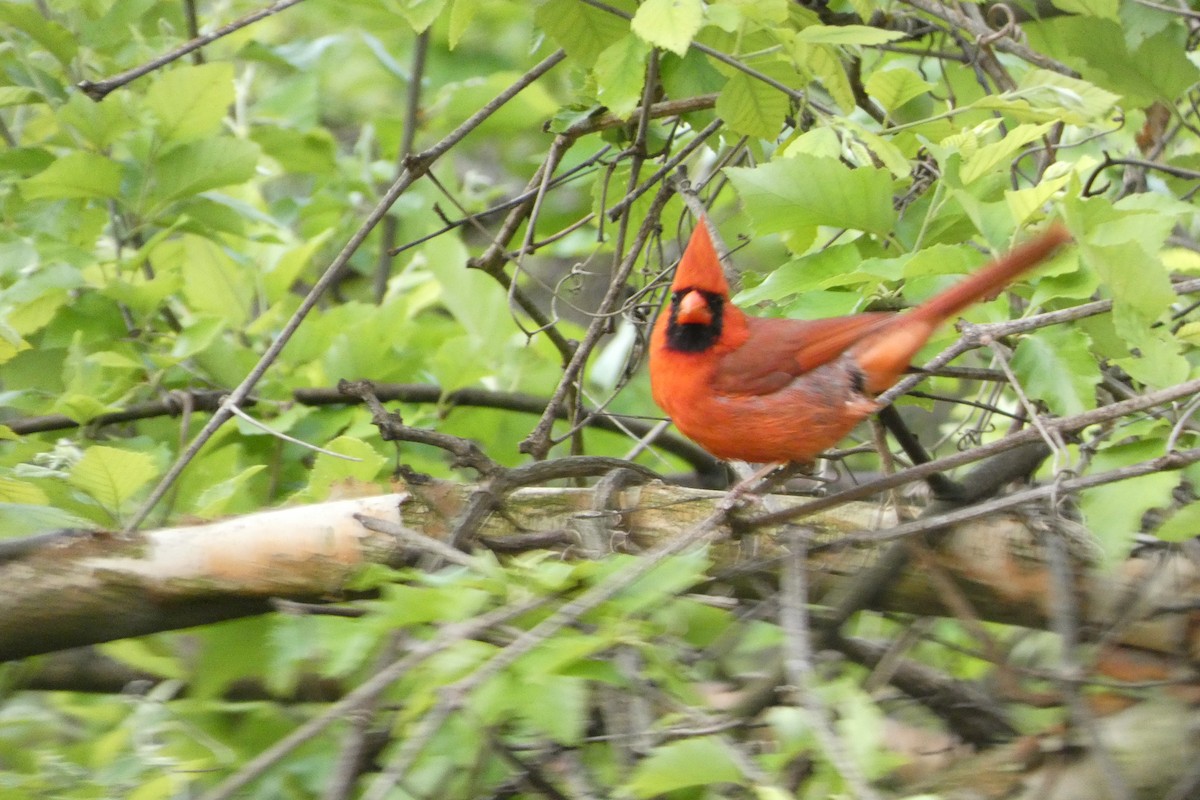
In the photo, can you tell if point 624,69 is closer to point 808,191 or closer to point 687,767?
point 808,191

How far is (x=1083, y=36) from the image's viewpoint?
2227 mm

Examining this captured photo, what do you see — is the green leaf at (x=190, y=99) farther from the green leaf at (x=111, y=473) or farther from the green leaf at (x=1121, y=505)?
the green leaf at (x=1121, y=505)

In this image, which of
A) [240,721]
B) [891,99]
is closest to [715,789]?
[240,721]

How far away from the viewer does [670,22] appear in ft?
5.20

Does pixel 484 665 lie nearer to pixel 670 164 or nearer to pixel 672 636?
pixel 672 636

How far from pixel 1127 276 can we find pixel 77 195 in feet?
6.38

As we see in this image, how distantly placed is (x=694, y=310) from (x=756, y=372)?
0.16 m

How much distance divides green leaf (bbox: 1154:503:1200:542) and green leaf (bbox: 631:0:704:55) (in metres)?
0.80

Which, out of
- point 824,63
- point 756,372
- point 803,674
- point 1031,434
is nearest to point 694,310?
point 756,372

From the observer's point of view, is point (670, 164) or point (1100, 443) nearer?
point (1100, 443)

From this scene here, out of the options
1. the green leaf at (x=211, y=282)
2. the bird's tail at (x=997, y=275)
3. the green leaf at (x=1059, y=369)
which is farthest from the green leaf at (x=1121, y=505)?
the green leaf at (x=211, y=282)

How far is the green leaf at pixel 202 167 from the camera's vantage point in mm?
2475

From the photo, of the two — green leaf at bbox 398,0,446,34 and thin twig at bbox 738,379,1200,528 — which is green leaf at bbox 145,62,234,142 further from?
thin twig at bbox 738,379,1200,528

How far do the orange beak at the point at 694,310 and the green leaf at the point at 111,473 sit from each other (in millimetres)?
859
